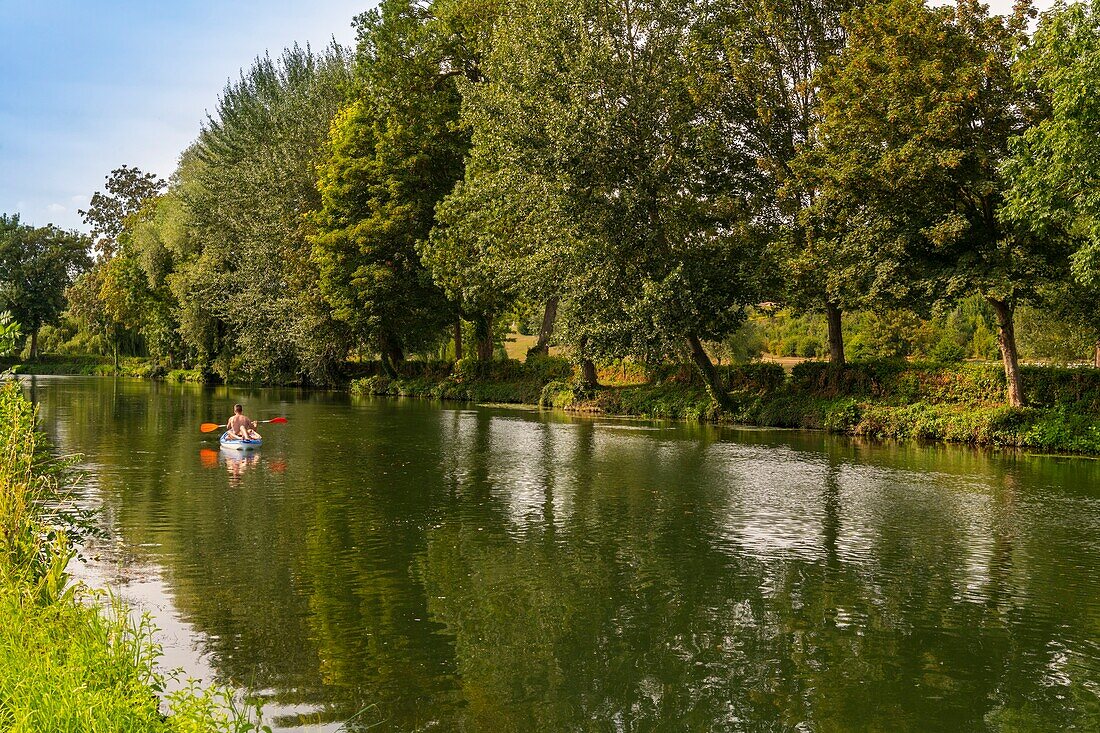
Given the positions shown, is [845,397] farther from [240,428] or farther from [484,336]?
[484,336]

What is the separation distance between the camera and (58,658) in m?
7.10

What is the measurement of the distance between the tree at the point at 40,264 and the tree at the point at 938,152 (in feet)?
328

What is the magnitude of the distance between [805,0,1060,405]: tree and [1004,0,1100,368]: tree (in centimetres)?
140

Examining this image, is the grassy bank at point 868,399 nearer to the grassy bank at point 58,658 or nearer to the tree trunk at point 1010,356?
the tree trunk at point 1010,356

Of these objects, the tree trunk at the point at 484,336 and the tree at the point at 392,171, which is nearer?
the tree at the point at 392,171

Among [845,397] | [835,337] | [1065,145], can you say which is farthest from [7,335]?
[835,337]

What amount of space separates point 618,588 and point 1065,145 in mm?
19876

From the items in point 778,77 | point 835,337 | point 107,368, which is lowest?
point 107,368

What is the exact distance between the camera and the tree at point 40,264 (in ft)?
367

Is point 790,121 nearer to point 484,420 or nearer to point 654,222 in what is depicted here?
point 654,222

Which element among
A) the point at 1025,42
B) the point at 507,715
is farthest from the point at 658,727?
the point at 1025,42

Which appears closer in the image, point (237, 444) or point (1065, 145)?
point (1065, 145)

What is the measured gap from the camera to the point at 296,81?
243 feet

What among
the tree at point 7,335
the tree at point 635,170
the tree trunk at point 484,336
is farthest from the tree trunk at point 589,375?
the tree at point 7,335
